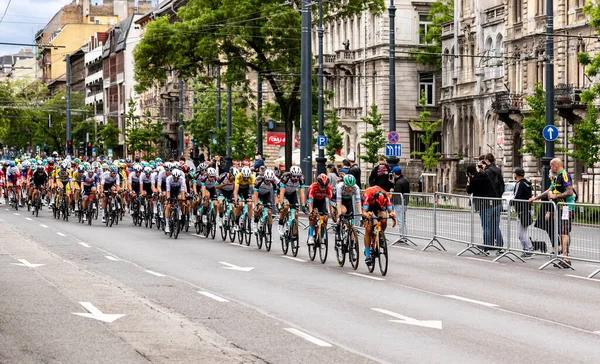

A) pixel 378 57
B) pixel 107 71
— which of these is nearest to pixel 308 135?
pixel 378 57

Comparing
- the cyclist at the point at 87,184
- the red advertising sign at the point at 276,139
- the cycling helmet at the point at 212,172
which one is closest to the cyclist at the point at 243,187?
the cycling helmet at the point at 212,172

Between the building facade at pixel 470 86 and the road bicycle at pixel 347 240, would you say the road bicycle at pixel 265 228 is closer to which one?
the road bicycle at pixel 347 240

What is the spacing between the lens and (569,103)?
180 feet

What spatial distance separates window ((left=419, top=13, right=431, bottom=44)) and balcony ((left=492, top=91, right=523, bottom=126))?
18.0 meters

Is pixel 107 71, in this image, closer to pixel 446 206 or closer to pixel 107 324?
pixel 446 206

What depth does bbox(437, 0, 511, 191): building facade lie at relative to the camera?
66812mm

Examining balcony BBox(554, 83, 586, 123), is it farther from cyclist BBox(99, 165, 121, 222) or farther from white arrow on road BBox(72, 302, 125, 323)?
white arrow on road BBox(72, 302, 125, 323)

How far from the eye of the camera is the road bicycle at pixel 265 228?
26.9 meters

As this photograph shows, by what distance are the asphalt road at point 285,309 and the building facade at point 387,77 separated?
5347 cm

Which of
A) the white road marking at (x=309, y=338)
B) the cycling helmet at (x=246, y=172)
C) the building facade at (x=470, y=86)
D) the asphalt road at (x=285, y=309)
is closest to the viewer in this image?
the asphalt road at (x=285, y=309)

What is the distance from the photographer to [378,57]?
3113 inches

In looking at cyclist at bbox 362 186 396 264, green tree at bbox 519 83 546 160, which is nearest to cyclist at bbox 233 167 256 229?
cyclist at bbox 362 186 396 264

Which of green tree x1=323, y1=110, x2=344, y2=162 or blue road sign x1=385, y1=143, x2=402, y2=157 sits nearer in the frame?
blue road sign x1=385, y1=143, x2=402, y2=157

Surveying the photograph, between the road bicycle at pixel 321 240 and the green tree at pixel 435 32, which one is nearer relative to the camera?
the road bicycle at pixel 321 240
